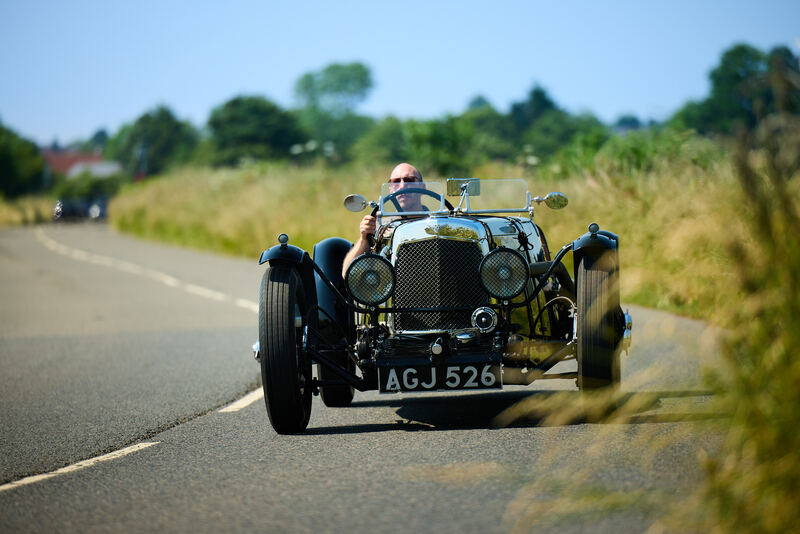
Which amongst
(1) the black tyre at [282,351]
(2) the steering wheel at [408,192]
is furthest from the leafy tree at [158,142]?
(1) the black tyre at [282,351]

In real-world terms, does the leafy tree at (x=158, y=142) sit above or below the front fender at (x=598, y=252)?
above

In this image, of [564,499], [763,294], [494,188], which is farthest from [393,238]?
[763,294]

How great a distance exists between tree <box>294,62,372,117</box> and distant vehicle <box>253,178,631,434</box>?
473ft

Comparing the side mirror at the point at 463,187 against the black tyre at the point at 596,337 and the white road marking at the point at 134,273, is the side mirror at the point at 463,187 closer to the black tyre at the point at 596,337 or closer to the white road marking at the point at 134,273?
the black tyre at the point at 596,337

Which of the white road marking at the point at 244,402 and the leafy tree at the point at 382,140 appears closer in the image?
the white road marking at the point at 244,402

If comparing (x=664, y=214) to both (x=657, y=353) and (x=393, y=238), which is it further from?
(x=393, y=238)

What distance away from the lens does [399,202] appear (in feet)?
23.3

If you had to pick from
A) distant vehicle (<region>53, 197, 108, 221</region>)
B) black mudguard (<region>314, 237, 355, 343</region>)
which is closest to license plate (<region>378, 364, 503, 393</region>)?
black mudguard (<region>314, 237, 355, 343</region>)

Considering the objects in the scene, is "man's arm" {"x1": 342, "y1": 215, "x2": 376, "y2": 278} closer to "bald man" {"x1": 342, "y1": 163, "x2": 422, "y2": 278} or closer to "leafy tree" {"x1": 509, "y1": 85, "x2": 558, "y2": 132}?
"bald man" {"x1": 342, "y1": 163, "x2": 422, "y2": 278}

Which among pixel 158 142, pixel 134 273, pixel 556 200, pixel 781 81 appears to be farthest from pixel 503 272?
pixel 158 142

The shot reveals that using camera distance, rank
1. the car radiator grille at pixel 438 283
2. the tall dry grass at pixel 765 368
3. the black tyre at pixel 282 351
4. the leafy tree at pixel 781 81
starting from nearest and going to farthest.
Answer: the tall dry grass at pixel 765 368 < the leafy tree at pixel 781 81 < the black tyre at pixel 282 351 < the car radiator grille at pixel 438 283

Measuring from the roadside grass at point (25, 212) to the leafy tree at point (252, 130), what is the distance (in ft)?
97.2

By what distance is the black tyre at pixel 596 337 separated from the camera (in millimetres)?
5719

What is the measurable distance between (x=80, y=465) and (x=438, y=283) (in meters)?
2.38
